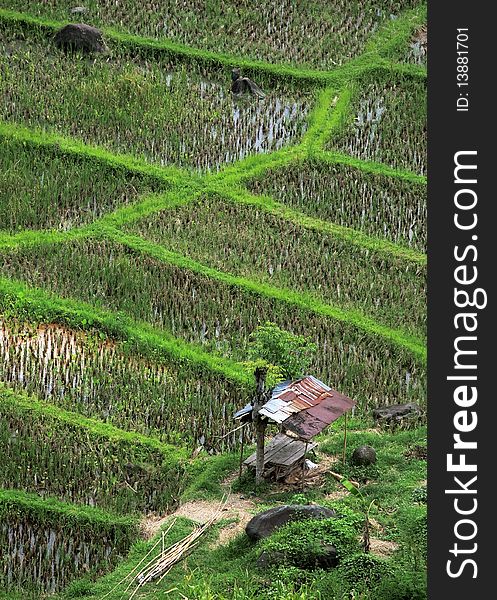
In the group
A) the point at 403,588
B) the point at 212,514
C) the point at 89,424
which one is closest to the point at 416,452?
the point at 212,514

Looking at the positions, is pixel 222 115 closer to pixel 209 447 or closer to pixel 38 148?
pixel 38 148

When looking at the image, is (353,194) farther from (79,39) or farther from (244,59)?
(79,39)

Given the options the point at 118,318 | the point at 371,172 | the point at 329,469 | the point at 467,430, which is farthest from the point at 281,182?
the point at 467,430

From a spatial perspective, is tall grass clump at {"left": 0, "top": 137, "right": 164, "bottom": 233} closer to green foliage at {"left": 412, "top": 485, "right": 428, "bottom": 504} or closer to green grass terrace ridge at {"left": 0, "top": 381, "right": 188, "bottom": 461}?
green grass terrace ridge at {"left": 0, "top": 381, "right": 188, "bottom": 461}

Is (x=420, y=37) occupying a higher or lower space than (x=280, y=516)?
higher

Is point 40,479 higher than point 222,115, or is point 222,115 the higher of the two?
point 222,115

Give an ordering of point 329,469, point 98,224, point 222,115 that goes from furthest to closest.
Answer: point 222,115 < point 98,224 < point 329,469
